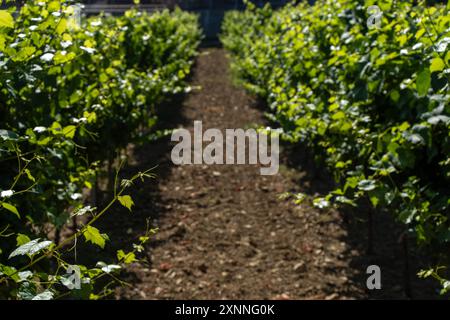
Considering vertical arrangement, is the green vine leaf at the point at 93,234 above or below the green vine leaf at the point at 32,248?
above

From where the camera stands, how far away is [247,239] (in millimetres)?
6238

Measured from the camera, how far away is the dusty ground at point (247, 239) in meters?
5.24

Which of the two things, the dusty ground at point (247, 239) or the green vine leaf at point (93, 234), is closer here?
the green vine leaf at point (93, 234)

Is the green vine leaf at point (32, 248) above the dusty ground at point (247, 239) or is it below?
below

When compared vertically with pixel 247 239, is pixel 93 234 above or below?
below

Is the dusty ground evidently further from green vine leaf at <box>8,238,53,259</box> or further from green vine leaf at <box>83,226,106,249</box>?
green vine leaf at <box>8,238,53,259</box>

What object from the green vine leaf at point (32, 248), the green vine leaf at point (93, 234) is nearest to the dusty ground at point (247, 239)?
the green vine leaf at point (93, 234)

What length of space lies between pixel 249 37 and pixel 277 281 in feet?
30.8

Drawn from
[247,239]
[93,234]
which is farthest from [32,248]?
[247,239]

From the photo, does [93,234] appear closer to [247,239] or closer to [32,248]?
[32,248]

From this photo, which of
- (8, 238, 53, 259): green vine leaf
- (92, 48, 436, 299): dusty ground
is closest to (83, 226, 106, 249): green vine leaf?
(8, 238, 53, 259): green vine leaf

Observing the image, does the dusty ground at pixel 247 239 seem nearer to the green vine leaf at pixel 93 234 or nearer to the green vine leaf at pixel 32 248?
the green vine leaf at pixel 93 234

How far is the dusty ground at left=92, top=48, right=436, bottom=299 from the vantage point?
5238 mm
